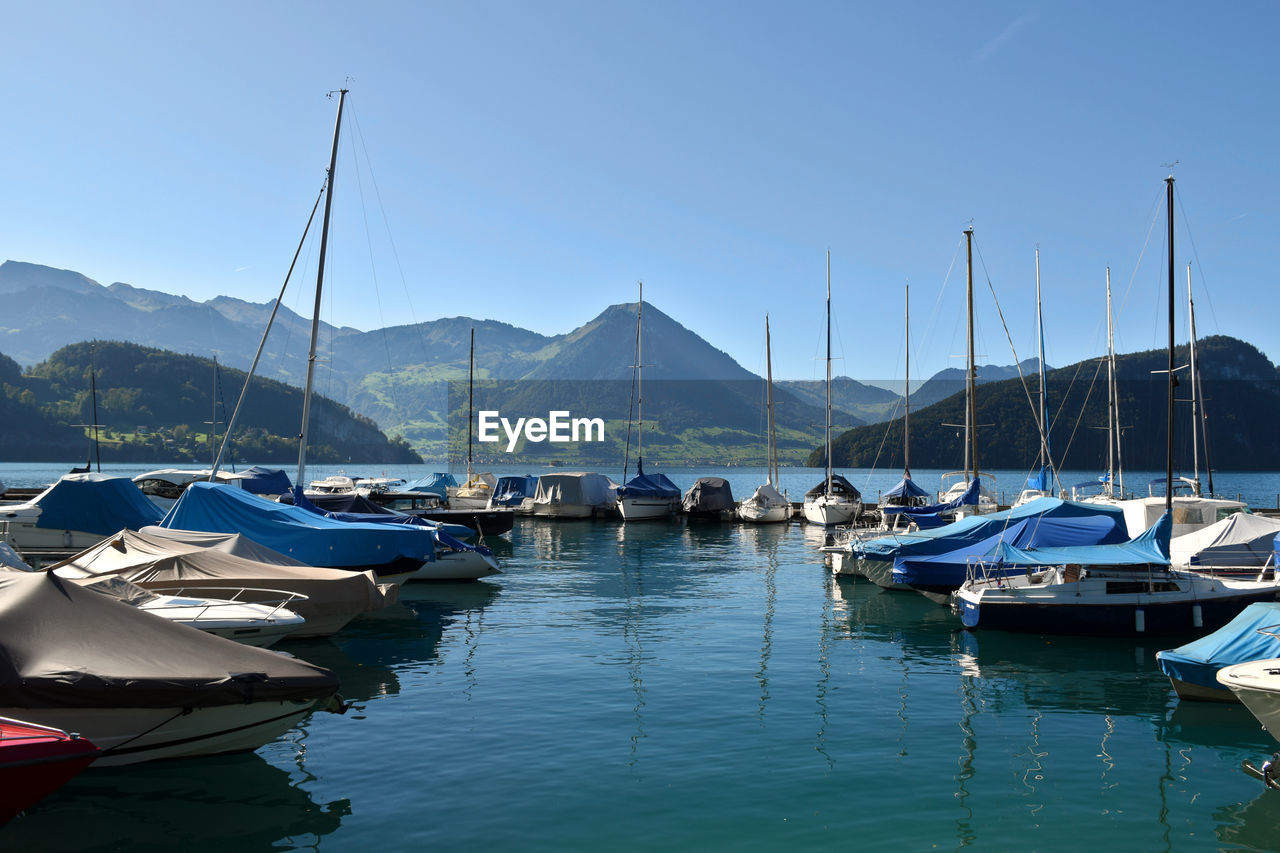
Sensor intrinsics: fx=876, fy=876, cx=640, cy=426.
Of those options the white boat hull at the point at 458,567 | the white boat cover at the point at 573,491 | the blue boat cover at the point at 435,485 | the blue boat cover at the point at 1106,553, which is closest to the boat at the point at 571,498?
the white boat cover at the point at 573,491

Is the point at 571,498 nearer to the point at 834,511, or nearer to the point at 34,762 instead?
the point at 834,511

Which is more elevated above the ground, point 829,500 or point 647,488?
point 647,488

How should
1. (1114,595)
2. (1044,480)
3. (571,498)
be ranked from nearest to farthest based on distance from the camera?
(1114,595) → (1044,480) → (571,498)

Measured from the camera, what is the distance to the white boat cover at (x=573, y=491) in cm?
8150

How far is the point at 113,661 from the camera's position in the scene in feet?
42.8

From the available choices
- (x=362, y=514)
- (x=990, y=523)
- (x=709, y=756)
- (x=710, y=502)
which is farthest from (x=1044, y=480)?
(x=709, y=756)

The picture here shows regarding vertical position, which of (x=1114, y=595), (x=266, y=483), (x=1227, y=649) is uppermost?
(x=266, y=483)

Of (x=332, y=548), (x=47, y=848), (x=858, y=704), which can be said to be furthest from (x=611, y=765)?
(x=332, y=548)

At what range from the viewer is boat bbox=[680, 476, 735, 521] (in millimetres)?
80312

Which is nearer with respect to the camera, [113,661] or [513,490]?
[113,661]

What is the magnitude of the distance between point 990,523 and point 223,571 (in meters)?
26.7

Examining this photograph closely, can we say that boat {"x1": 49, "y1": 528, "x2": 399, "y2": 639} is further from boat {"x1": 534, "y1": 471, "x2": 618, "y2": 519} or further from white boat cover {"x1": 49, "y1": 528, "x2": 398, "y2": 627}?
boat {"x1": 534, "y1": 471, "x2": 618, "y2": 519}

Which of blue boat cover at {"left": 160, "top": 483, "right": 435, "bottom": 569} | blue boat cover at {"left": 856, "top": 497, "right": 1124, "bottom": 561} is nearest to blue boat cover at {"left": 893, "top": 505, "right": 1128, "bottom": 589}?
blue boat cover at {"left": 856, "top": 497, "right": 1124, "bottom": 561}

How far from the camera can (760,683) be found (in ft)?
70.9
